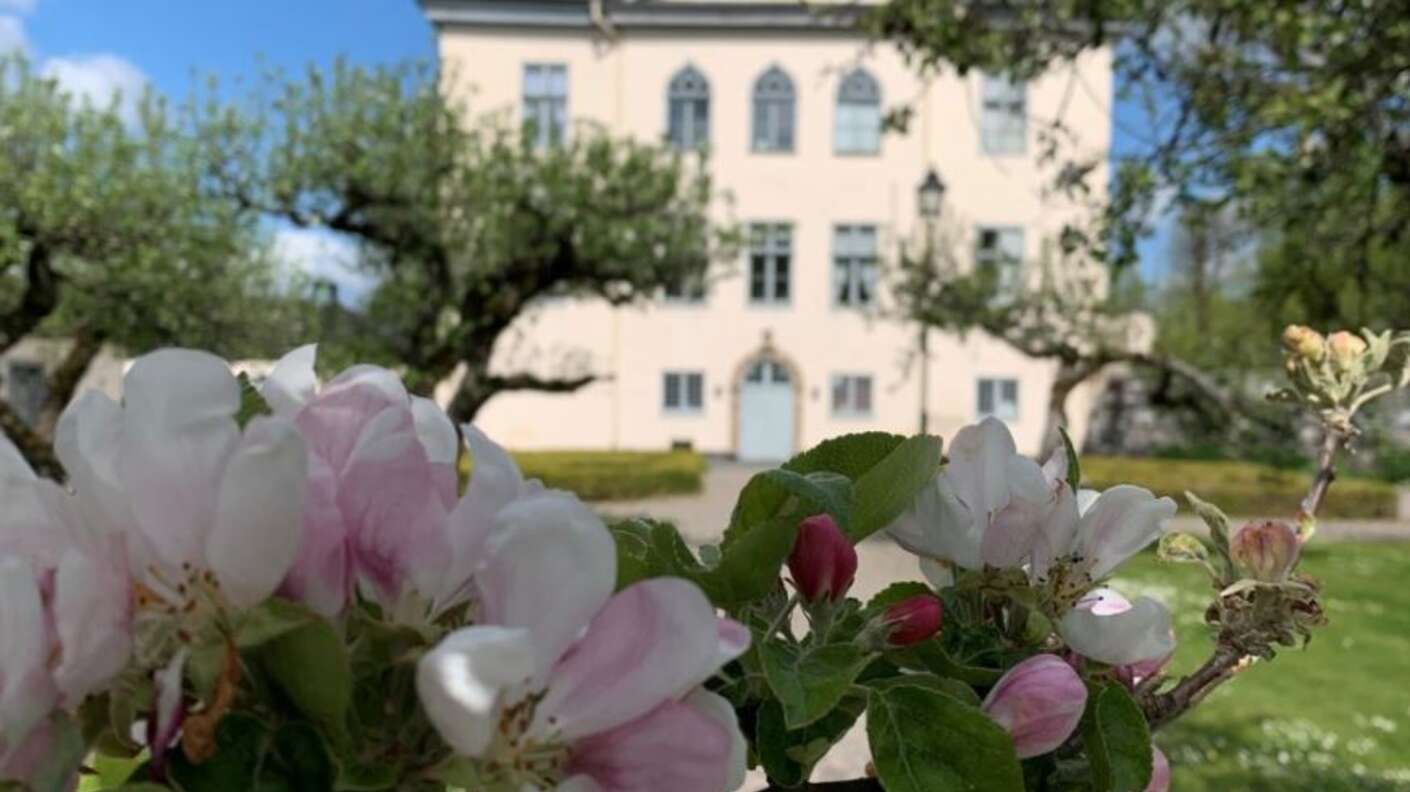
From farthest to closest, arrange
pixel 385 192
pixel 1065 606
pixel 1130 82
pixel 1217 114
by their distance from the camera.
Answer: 1. pixel 385 192
2. pixel 1130 82
3. pixel 1217 114
4. pixel 1065 606

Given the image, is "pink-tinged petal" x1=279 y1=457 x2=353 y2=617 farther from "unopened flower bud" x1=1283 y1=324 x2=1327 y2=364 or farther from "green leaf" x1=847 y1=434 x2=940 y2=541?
"unopened flower bud" x1=1283 y1=324 x2=1327 y2=364

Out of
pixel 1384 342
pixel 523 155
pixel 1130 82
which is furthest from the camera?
pixel 523 155

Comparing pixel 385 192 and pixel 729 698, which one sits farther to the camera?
pixel 385 192

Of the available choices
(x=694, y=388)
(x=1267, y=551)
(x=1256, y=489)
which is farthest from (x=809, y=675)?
(x=694, y=388)

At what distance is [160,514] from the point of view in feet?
1.47

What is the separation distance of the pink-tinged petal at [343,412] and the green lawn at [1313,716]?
390 cm

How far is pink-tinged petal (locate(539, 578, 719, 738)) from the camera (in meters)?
0.43

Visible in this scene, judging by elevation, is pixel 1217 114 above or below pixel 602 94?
below

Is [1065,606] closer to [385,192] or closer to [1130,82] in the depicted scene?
[1130,82]

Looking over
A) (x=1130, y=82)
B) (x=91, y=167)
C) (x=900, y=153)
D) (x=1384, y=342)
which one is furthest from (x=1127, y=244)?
(x=900, y=153)

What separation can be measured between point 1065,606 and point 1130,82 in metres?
6.63

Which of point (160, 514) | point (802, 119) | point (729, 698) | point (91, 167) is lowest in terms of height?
point (729, 698)

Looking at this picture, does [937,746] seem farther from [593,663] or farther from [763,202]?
[763,202]

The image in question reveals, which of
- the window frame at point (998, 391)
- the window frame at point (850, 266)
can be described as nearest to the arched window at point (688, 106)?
the window frame at point (850, 266)
